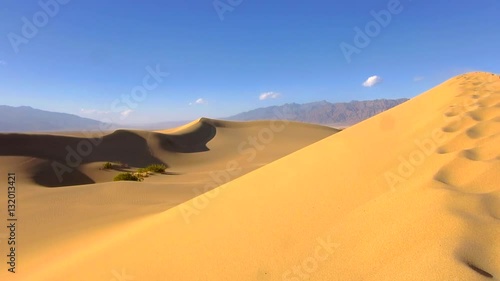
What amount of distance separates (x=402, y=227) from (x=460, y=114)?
246 centimetres

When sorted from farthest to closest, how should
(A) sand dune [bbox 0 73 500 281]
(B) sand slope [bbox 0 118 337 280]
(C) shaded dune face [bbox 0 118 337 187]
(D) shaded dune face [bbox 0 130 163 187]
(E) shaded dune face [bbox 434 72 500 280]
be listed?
(C) shaded dune face [bbox 0 118 337 187] → (D) shaded dune face [bbox 0 130 163 187] → (B) sand slope [bbox 0 118 337 280] → (A) sand dune [bbox 0 73 500 281] → (E) shaded dune face [bbox 434 72 500 280]

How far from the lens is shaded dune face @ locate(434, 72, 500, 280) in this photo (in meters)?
1.85

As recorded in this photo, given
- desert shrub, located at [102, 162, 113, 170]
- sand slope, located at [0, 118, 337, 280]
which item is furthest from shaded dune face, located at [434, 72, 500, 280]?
desert shrub, located at [102, 162, 113, 170]

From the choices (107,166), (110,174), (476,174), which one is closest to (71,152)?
(107,166)

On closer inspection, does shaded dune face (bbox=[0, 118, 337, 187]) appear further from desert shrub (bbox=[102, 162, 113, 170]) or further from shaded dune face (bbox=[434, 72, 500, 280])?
shaded dune face (bbox=[434, 72, 500, 280])

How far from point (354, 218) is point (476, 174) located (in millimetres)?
1126

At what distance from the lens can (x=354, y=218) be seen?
2.62 metres

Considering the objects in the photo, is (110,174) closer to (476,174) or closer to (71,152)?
(71,152)

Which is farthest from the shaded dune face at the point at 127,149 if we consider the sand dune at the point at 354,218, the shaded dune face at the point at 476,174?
the shaded dune face at the point at 476,174

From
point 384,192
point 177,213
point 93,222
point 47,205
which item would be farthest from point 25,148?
point 384,192

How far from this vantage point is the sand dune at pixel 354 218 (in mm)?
2051

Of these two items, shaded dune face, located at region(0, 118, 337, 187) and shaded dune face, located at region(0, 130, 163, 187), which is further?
shaded dune face, located at region(0, 118, 337, 187)

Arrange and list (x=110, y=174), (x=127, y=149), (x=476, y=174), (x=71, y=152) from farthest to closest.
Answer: (x=127, y=149) → (x=71, y=152) → (x=110, y=174) → (x=476, y=174)

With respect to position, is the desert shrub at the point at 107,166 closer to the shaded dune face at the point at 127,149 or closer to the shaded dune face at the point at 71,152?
the shaded dune face at the point at 127,149
